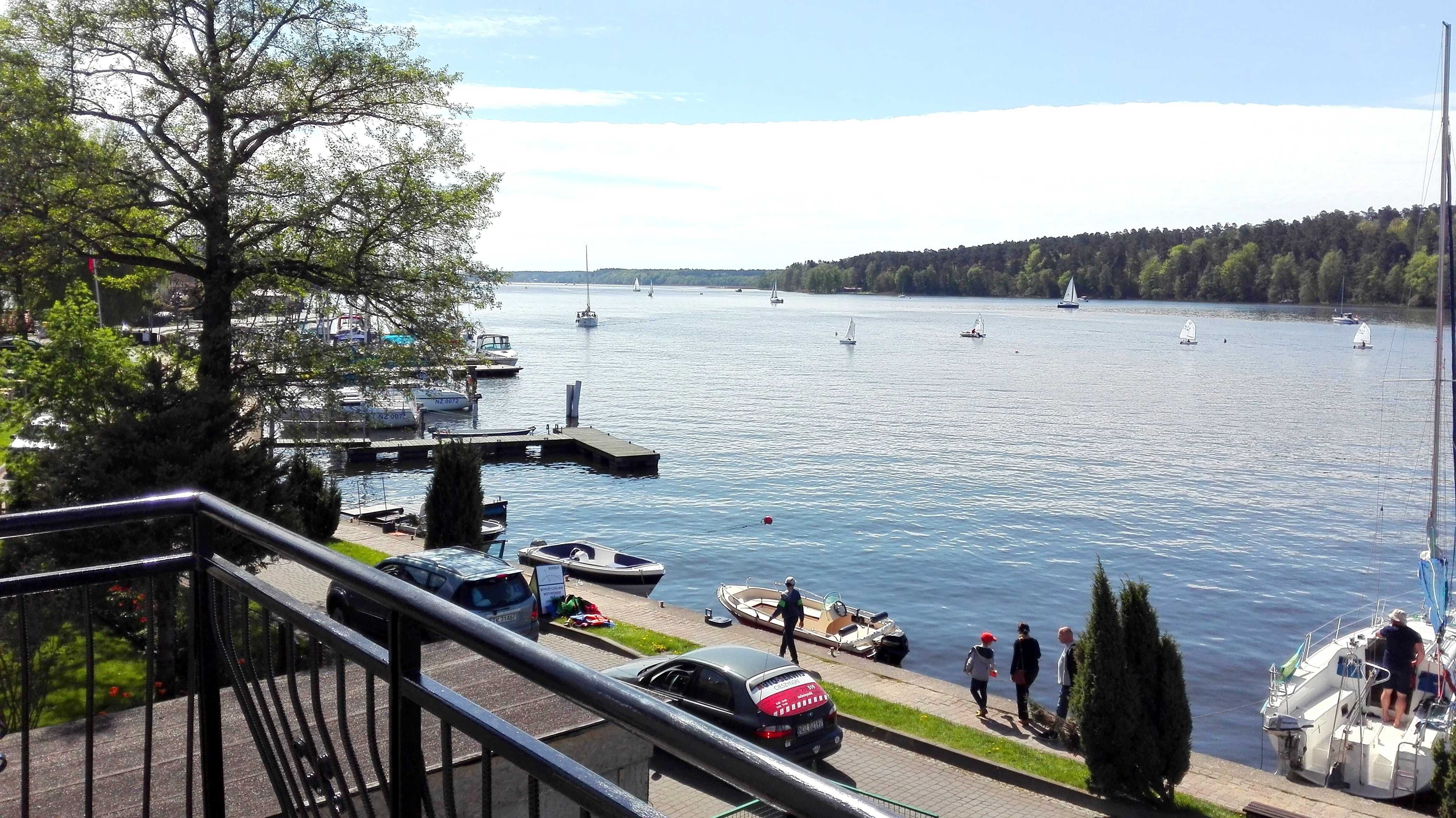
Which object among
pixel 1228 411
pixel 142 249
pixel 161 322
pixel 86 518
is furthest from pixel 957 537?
pixel 161 322

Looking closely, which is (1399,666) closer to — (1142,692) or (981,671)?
(981,671)

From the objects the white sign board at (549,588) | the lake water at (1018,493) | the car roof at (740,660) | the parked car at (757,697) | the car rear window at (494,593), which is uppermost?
the car rear window at (494,593)

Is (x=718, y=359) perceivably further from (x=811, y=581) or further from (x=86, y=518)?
(x=86, y=518)

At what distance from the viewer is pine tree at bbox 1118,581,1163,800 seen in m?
14.7

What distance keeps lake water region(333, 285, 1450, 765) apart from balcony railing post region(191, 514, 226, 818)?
2378cm

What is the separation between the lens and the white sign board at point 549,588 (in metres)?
22.2

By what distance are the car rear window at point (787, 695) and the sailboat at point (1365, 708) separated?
323 inches

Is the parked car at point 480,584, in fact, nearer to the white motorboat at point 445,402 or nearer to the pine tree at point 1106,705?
the pine tree at point 1106,705

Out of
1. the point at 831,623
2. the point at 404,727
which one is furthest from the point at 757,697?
the point at 831,623

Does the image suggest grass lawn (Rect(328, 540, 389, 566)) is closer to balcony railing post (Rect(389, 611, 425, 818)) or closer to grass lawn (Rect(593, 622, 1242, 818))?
grass lawn (Rect(593, 622, 1242, 818))

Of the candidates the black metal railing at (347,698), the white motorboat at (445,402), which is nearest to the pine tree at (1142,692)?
the black metal railing at (347,698)

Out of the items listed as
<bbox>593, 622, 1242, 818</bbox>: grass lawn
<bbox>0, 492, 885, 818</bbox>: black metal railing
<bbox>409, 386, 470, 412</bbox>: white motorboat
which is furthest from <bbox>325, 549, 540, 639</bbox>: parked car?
→ <bbox>409, 386, 470, 412</bbox>: white motorboat

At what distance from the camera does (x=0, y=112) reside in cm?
1925

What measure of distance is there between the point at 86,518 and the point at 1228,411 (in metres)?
82.3
